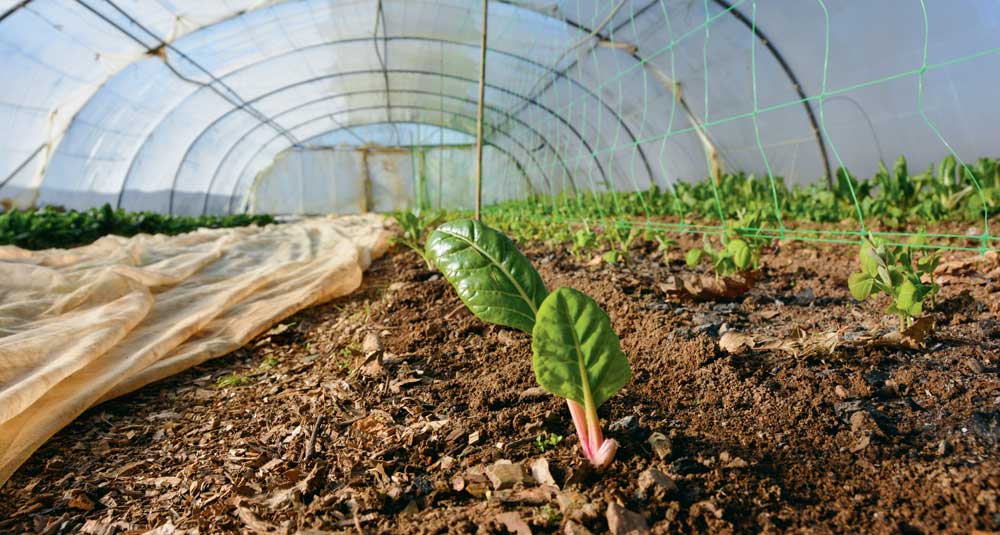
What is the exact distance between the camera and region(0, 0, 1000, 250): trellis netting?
464 cm

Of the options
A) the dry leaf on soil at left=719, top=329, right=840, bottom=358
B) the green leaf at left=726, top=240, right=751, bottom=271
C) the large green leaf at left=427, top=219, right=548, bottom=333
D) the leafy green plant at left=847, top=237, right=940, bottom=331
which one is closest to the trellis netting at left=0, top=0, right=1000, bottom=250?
the green leaf at left=726, top=240, right=751, bottom=271

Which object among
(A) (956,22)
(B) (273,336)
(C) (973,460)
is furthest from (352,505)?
(A) (956,22)

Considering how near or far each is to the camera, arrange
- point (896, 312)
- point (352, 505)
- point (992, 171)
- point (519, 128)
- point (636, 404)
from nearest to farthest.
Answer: point (352, 505)
point (636, 404)
point (896, 312)
point (992, 171)
point (519, 128)

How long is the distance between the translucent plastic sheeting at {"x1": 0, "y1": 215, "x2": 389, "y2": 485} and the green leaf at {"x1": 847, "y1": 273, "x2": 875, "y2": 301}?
7.59 ft

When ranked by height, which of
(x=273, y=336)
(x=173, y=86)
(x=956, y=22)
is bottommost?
(x=273, y=336)

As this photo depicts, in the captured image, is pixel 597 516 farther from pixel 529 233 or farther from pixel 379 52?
pixel 379 52

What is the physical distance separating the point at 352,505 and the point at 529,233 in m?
3.46

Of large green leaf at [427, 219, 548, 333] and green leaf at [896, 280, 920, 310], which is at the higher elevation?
large green leaf at [427, 219, 548, 333]

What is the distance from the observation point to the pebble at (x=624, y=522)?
0.84 meters

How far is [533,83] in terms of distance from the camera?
10383 millimetres

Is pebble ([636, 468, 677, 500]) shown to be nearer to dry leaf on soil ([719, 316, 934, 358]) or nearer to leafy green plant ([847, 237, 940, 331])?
dry leaf on soil ([719, 316, 934, 358])

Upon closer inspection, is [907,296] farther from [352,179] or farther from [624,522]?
[352,179]

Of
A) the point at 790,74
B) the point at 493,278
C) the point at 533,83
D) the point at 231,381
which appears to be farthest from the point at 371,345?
the point at 533,83

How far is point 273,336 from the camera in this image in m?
2.50
